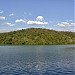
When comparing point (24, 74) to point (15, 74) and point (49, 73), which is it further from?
point (49, 73)

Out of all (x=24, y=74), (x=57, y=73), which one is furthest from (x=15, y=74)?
(x=57, y=73)

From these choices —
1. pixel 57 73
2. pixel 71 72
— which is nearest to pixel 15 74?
pixel 57 73

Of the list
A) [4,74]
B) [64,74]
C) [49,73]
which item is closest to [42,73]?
[49,73]

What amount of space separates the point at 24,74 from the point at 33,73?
7.48 ft

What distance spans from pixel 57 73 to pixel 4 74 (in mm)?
11740

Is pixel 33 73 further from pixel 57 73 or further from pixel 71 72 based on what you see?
pixel 71 72

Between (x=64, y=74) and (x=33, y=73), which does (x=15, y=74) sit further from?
(x=64, y=74)

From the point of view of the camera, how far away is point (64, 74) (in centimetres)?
4369

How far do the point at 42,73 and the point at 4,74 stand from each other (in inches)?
333

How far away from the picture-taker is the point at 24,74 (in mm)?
43625

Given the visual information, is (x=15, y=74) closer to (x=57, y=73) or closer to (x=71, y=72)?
(x=57, y=73)

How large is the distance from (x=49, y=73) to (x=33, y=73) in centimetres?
360

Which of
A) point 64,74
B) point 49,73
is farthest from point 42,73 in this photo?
point 64,74

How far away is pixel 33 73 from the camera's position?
44812 mm
